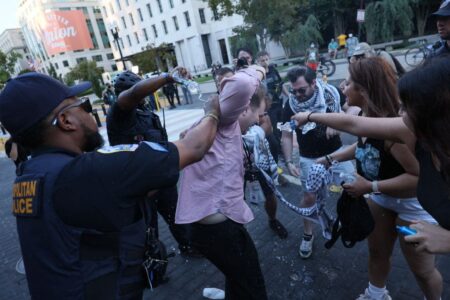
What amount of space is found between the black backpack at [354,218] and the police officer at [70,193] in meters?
1.42

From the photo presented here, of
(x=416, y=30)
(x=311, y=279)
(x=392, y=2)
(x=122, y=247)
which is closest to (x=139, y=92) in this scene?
(x=122, y=247)

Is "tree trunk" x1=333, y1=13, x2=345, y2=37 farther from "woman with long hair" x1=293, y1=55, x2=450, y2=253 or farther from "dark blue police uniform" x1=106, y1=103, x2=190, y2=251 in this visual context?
"woman with long hair" x1=293, y1=55, x2=450, y2=253

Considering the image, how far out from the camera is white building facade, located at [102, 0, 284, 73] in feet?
131

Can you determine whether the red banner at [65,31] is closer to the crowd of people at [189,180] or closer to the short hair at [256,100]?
the short hair at [256,100]

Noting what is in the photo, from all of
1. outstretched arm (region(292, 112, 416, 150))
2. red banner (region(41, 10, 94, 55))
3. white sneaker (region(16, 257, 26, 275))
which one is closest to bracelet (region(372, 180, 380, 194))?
outstretched arm (region(292, 112, 416, 150))

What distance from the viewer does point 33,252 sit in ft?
4.15

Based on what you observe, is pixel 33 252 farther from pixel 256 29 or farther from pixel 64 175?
pixel 256 29

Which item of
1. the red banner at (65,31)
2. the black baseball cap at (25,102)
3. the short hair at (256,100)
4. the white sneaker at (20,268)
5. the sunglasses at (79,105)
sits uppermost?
the red banner at (65,31)

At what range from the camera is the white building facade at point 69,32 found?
62312 mm

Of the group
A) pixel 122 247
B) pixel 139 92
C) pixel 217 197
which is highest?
pixel 139 92

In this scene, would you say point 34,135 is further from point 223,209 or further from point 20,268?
point 20,268

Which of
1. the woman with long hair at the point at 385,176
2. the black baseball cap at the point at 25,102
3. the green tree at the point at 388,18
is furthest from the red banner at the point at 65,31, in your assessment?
the woman with long hair at the point at 385,176

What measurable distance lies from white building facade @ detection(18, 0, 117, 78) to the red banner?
195mm

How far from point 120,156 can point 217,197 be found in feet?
2.78
